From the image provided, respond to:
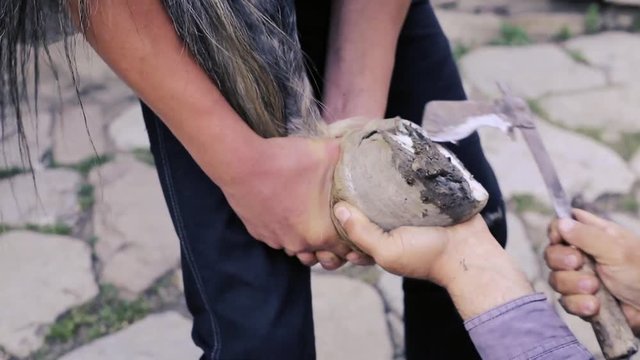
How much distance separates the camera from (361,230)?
0.82 meters

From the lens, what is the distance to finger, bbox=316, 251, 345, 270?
0.88 meters

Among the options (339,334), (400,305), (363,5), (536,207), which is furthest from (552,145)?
(363,5)

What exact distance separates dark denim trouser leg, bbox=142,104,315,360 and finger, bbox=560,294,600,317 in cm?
31

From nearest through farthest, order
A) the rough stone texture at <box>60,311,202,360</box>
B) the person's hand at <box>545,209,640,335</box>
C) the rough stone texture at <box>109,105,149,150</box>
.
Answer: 1. the person's hand at <box>545,209,640,335</box>
2. the rough stone texture at <box>60,311,202,360</box>
3. the rough stone texture at <box>109,105,149,150</box>

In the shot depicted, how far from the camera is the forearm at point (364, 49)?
96 cm

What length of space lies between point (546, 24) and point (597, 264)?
185cm

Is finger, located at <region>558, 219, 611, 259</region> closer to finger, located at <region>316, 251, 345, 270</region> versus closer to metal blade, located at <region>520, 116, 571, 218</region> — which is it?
metal blade, located at <region>520, 116, 571, 218</region>

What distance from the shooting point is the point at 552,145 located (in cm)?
205

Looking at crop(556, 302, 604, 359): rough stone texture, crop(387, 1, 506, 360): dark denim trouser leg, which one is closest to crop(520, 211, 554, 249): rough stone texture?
crop(556, 302, 604, 359): rough stone texture

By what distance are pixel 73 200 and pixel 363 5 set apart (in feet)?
3.57

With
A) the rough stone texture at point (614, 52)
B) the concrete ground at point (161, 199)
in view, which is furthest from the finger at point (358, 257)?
the rough stone texture at point (614, 52)

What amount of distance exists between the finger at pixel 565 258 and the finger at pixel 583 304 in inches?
1.8

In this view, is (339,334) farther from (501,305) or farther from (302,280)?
(501,305)

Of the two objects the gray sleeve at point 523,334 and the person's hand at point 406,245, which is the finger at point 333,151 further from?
the gray sleeve at point 523,334
